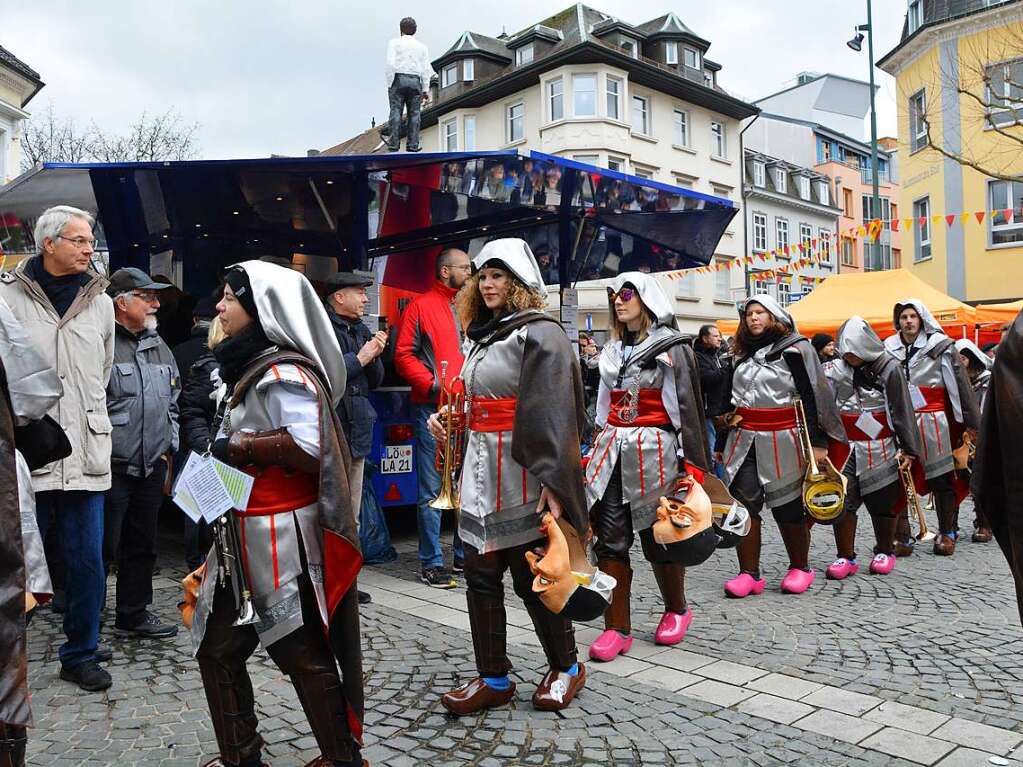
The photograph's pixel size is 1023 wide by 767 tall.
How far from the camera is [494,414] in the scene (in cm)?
414

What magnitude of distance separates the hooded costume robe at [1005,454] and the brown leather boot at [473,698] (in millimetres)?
2225

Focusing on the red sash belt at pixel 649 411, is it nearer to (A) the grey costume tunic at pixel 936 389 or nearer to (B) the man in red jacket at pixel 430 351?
(B) the man in red jacket at pixel 430 351

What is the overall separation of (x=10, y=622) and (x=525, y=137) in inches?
1397

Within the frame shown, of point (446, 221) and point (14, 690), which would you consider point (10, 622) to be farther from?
point (446, 221)

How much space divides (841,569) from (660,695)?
10.5ft

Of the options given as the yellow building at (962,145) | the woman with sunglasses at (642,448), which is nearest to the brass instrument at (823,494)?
the woman with sunglasses at (642,448)

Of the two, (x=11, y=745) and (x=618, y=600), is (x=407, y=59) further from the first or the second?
(x=11, y=745)

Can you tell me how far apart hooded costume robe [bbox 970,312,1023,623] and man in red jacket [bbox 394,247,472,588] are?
4514mm

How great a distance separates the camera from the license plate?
757 centimetres

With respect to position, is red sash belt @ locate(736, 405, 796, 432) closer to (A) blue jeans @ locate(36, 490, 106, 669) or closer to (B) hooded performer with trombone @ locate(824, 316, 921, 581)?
(B) hooded performer with trombone @ locate(824, 316, 921, 581)

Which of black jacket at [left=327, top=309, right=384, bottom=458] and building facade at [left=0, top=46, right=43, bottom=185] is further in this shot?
building facade at [left=0, top=46, right=43, bottom=185]

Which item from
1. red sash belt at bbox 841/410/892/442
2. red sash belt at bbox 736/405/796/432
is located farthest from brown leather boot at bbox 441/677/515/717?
red sash belt at bbox 841/410/892/442

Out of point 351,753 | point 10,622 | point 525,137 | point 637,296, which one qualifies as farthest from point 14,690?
point 525,137

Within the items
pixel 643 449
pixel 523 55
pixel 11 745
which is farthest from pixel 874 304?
pixel 523 55
